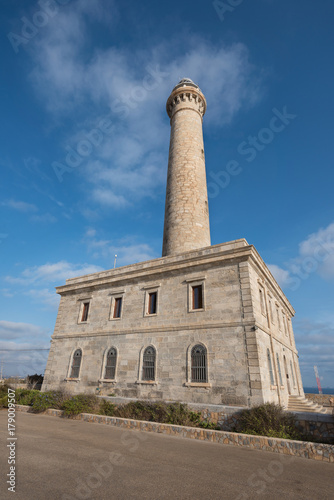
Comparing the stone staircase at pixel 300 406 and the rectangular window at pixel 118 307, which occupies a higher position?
the rectangular window at pixel 118 307

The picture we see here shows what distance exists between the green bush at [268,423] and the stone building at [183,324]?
3.26 ft

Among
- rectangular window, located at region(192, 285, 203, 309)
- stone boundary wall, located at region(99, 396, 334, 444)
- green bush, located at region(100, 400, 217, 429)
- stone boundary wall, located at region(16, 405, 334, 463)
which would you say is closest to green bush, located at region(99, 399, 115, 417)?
green bush, located at region(100, 400, 217, 429)

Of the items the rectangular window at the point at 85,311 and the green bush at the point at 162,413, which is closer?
the green bush at the point at 162,413

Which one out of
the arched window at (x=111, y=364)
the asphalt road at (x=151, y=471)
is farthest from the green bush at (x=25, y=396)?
the asphalt road at (x=151, y=471)

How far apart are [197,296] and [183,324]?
1.53m

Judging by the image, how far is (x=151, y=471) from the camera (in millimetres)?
5660

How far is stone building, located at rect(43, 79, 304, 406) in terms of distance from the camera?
11734 mm

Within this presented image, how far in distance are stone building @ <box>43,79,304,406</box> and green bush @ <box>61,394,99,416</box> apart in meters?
1.37

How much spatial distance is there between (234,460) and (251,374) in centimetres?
454

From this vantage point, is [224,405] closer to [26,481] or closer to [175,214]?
[26,481]

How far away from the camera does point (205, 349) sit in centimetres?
1231

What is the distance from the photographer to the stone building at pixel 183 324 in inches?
462

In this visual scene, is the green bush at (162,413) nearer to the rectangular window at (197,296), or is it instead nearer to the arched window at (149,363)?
the arched window at (149,363)

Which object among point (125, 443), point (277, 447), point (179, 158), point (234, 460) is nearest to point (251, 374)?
point (277, 447)
